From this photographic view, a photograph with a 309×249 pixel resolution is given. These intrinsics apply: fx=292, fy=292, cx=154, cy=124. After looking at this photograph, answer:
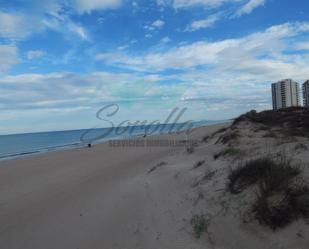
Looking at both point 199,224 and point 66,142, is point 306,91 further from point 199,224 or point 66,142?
point 199,224

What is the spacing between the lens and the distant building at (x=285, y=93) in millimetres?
39438

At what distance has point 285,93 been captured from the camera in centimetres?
4078

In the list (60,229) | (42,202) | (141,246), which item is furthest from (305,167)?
(42,202)

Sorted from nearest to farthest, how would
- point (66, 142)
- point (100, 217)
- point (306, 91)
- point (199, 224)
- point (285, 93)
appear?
point (199, 224) → point (100, 217) → point (306, 91) → point (285, 93) → point (66, 142)

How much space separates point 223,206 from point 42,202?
18.2 ft

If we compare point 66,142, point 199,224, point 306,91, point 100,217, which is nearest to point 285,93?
point 306,91

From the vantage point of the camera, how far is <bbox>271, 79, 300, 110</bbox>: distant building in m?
39.4

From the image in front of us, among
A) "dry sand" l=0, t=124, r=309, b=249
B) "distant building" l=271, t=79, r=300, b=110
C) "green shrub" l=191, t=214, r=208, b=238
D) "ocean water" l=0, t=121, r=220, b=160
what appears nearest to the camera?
"dry sand" l=0, t=124, r=309, b=249

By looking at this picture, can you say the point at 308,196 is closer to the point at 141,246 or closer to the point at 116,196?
the point at 141,246

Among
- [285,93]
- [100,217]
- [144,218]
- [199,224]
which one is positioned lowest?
[100,217]

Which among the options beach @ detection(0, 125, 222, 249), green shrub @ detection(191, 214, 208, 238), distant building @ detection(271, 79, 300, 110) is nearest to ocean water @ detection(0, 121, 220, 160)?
distant building @ detection(271, 79, 300, 110)

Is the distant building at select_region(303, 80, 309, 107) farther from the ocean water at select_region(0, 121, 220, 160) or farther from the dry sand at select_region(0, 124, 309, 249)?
the dry sand at select_region(0, 124, 309, 249)

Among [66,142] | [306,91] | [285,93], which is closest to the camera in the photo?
[306,91]

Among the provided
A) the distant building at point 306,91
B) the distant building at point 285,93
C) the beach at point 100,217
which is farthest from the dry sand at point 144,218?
the distant building at point 285,93
